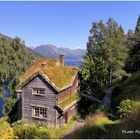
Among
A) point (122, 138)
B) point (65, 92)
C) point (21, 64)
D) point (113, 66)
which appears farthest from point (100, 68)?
point (122, 138)

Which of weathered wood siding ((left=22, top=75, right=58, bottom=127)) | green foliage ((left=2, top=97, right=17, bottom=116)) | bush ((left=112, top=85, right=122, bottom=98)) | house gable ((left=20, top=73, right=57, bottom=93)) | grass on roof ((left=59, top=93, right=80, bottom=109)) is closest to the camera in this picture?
house gable ((left=20, top=73, right=57, bottom=93))

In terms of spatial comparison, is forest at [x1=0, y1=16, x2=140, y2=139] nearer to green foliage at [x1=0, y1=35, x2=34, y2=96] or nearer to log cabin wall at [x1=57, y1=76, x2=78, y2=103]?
green foliage at [x1=0, y1=35, x2=34, y2=96]

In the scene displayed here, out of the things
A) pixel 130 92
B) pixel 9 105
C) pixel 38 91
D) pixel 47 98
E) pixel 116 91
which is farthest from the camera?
pixel 9 105

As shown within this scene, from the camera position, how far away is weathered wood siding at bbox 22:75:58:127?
102ft

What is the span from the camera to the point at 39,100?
32.2m

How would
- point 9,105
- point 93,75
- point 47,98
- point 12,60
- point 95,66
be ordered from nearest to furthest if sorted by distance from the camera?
Answer: point 47,98, point 9,105, point 93,75, point 95,66, point 12,60

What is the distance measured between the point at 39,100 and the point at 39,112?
1658mm

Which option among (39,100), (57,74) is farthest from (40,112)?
(57,74)

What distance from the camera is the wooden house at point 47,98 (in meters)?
31.0

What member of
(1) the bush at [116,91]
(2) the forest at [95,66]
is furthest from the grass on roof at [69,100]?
(1) the bush at [116,91]

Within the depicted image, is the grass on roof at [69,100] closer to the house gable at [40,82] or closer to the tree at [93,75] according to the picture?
the house gable at [40,82]

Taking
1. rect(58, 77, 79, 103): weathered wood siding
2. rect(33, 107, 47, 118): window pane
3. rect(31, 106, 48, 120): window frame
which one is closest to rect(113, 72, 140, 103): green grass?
rect(58, 77, 79, 103): weathered wood siding

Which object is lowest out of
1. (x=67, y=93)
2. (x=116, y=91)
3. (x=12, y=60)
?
(x=67, y=93)

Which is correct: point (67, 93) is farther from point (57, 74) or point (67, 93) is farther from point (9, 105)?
point (9, 105)
